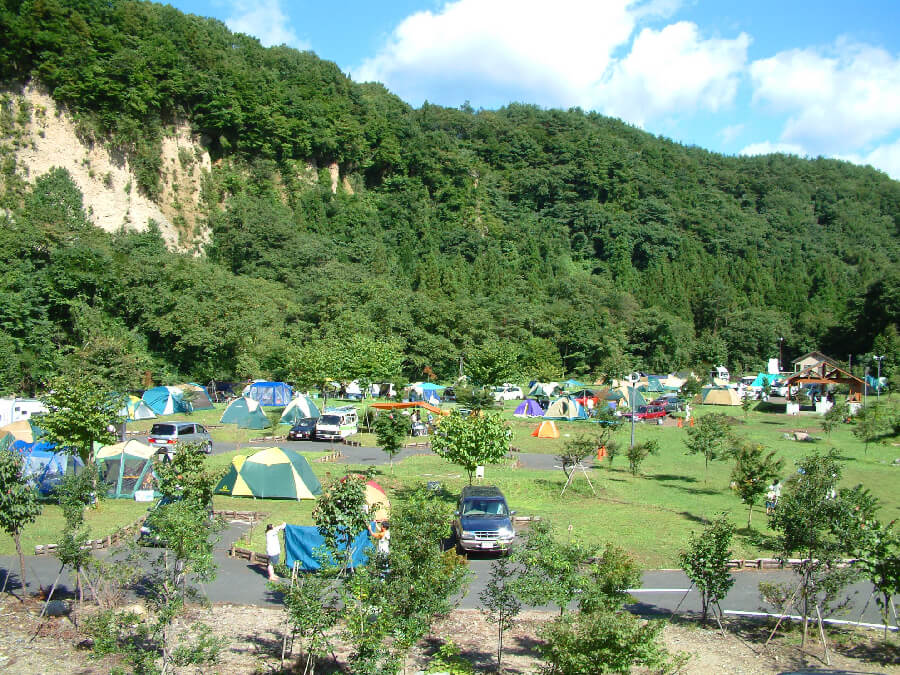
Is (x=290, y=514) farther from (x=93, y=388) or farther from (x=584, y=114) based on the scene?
(x=584, y=114)

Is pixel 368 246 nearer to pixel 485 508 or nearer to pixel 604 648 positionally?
pixel 485 508

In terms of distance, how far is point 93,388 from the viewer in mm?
16844

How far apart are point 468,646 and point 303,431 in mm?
19902

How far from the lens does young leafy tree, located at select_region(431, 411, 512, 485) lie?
1830 cm

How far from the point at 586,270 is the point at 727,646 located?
86315mm

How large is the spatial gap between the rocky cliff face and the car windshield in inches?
1897

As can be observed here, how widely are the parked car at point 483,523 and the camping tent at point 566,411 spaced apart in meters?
23.4

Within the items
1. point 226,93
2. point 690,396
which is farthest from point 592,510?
point 226,93

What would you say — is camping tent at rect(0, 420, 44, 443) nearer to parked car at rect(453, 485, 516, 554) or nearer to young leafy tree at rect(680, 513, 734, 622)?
parked car at rect(453, 485, 516, 554)

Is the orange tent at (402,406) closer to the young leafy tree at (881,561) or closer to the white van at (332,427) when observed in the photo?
A: the white van at (332,427)

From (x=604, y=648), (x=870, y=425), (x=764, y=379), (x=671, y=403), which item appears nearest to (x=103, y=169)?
(x=671, y=403)

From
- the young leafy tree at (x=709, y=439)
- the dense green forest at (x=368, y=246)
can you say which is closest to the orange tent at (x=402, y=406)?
the dense green forest at (x=368, y=246)

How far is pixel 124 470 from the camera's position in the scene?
58.3 ft

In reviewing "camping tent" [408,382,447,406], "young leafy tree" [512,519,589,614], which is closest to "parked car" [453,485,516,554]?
"young leafy tree" [512,519,589,614]
